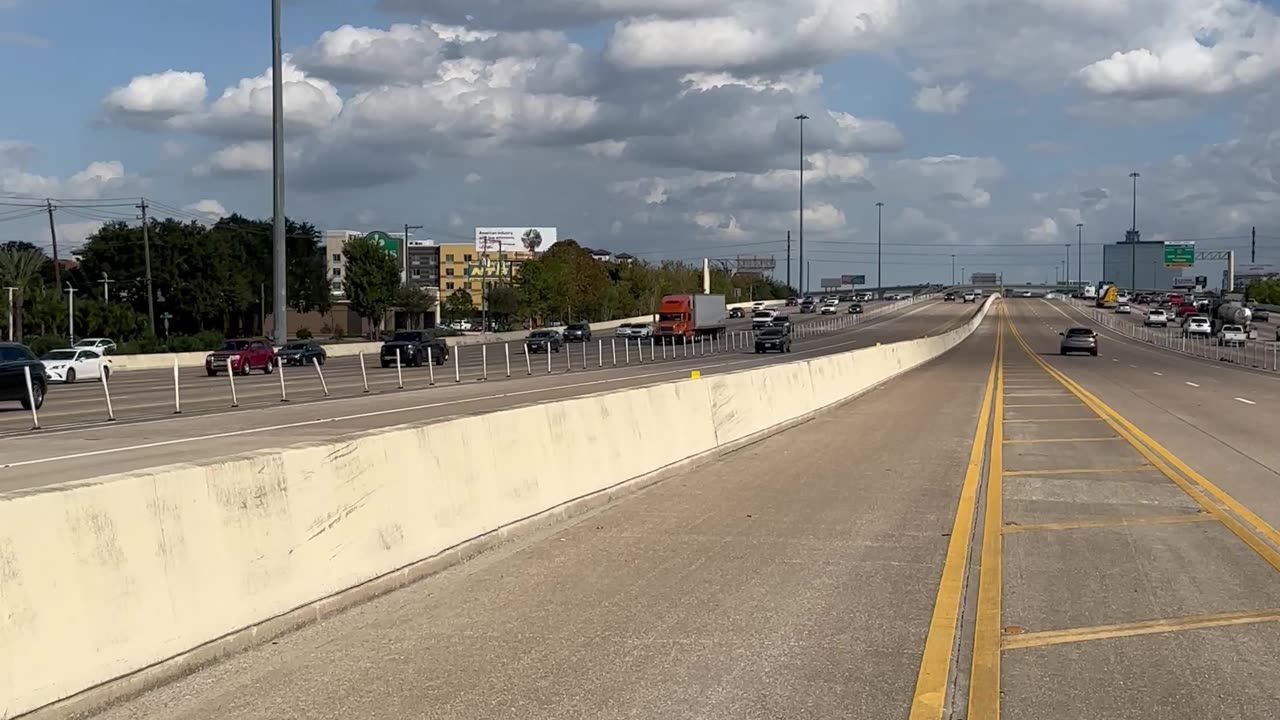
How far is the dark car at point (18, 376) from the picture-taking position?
1057 inches

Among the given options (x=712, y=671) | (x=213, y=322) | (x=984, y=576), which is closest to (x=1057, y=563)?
(x=984, y=576)

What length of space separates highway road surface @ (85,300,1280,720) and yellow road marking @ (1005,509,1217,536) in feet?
0.19

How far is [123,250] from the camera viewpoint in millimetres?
121438

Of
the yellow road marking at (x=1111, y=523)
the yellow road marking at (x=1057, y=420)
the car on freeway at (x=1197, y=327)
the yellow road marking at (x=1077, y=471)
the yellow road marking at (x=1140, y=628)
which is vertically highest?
the yellow road marking at (x=1140, y=628)

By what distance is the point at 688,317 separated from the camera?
274ft

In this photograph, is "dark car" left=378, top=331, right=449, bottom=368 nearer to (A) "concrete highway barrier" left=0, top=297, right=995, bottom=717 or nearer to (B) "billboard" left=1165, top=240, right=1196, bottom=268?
(A) "concrete highway barrier" left=0, top=297, right=995, bottom=717

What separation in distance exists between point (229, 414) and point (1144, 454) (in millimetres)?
17965

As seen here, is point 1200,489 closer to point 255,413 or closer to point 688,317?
point 255,413

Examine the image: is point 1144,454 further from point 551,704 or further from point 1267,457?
point 551,704

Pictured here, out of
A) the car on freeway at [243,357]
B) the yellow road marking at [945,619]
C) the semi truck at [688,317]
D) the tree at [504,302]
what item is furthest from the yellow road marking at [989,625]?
the tree at [504,302]

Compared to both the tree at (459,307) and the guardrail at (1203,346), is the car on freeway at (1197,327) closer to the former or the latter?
the guardrail at (1203,346)

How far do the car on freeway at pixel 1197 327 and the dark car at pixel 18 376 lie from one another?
82386 mm

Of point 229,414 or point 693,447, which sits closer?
point 693,447

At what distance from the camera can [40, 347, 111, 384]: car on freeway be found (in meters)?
44.5
